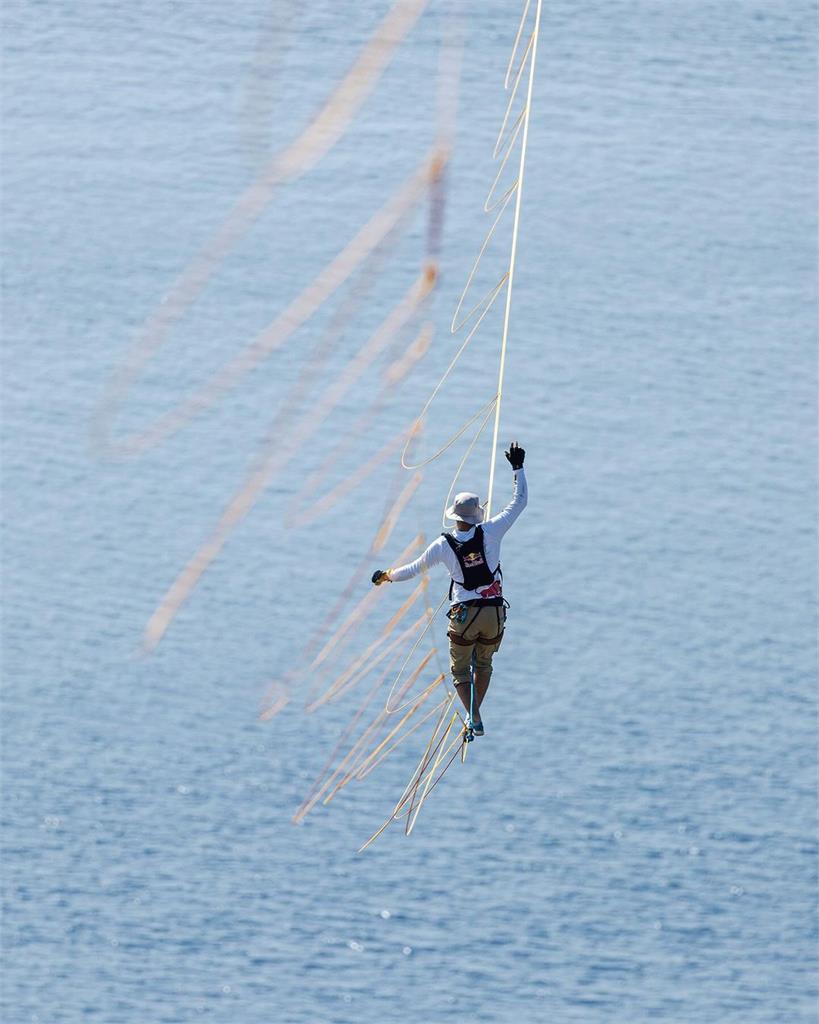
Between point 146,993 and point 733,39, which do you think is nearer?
point 146,993

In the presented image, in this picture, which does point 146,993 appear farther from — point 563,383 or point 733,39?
point 733,39

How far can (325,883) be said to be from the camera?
2154 inches

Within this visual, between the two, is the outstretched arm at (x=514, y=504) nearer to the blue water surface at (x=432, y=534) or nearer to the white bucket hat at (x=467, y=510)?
the white bucket hat at (x=467, y=510)

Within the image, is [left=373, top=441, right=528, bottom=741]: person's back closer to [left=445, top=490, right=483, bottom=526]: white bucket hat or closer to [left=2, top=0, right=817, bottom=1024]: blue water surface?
[left=445, top=490, right=483, bottom=526]: white bucket hat

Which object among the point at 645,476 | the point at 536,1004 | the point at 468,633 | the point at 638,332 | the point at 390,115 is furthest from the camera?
the point at 390,115

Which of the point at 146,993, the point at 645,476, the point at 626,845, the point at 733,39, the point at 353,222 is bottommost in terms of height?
the point at 146,993

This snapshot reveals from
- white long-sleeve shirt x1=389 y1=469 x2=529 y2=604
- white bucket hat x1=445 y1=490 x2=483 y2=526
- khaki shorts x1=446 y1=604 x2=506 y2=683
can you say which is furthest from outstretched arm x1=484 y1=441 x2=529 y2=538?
khaki shorts x1=446 y1=604 x2=506 y2=683

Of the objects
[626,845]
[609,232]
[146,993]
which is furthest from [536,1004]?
[609,232]

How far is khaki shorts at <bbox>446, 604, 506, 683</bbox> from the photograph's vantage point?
55.0 feet

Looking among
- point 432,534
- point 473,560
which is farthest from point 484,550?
Result: point 432,534

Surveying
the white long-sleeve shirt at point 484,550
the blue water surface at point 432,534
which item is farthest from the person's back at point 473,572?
the blue water surface at point 432,534

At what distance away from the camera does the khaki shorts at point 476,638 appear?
16.8 meters

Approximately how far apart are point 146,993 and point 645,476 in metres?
25.0

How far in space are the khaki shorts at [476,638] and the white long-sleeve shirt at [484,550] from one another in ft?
0.99
